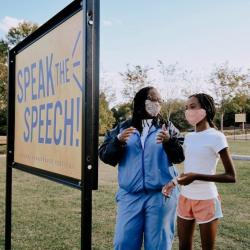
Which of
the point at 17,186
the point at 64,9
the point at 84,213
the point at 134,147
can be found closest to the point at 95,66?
the point at 64,9

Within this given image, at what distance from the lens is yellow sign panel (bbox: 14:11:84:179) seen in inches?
77.8

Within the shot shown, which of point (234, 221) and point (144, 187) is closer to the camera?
point (144, 187)

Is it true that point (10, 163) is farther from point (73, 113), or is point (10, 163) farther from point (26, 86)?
point (73, 113)

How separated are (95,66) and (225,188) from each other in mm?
6833

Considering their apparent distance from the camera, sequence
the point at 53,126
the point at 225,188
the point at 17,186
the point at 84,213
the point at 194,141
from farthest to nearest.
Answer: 1. the point at 17,186
2. the point at 225,188
3. the point at 194,141
4. the point at 53,126
5. the point at 84,213

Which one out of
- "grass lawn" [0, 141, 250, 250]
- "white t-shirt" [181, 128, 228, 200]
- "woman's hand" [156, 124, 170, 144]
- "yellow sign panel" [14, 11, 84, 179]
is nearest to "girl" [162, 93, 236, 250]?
"white t-shirt" [181, 128, 228, 200]

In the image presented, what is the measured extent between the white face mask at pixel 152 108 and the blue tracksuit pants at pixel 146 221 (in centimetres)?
57

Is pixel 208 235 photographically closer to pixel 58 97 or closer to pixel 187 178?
pixel 187 178

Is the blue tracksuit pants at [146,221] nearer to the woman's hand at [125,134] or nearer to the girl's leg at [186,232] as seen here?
the girl's leg at [186,232]

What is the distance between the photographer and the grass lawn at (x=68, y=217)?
4.64 m

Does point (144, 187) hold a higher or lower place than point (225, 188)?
higher

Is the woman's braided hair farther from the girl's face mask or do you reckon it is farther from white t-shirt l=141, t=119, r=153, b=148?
white t-shirt l=141, t=119, r=153, b=148

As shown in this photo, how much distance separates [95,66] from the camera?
1783 millimetres

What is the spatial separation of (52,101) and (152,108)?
0.87 metres
